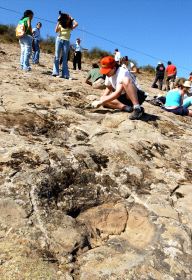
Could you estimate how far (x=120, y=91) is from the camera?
6430 mm

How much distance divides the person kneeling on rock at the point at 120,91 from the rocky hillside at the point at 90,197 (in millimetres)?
265

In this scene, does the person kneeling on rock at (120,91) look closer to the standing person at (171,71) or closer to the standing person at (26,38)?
the standing person at (26,38)

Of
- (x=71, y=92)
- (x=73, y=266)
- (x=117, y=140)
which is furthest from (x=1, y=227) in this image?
(x=71, y=92)

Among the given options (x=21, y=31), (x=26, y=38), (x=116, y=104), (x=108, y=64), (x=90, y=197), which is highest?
(x=21, y=31)

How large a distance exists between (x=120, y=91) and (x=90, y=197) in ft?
8.90

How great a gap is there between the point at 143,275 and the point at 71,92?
493 centimetres

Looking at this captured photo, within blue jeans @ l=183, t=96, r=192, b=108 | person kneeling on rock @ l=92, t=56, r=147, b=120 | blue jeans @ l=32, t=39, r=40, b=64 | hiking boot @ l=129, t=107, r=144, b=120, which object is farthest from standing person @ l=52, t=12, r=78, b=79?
blue jeans @ l=32, t=39, r=40, b=64

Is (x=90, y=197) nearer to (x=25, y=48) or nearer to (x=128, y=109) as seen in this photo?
(x=128, y=109)

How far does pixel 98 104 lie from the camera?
6.66 meters

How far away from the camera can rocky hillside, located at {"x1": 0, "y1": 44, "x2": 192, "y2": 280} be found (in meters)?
3.27

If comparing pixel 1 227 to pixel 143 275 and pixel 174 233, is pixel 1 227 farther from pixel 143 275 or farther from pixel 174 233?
pixel 174 233

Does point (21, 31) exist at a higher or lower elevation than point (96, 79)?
higher

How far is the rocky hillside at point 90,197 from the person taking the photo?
10.7 ft

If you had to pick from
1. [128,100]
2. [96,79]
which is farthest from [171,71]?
[128,100]
